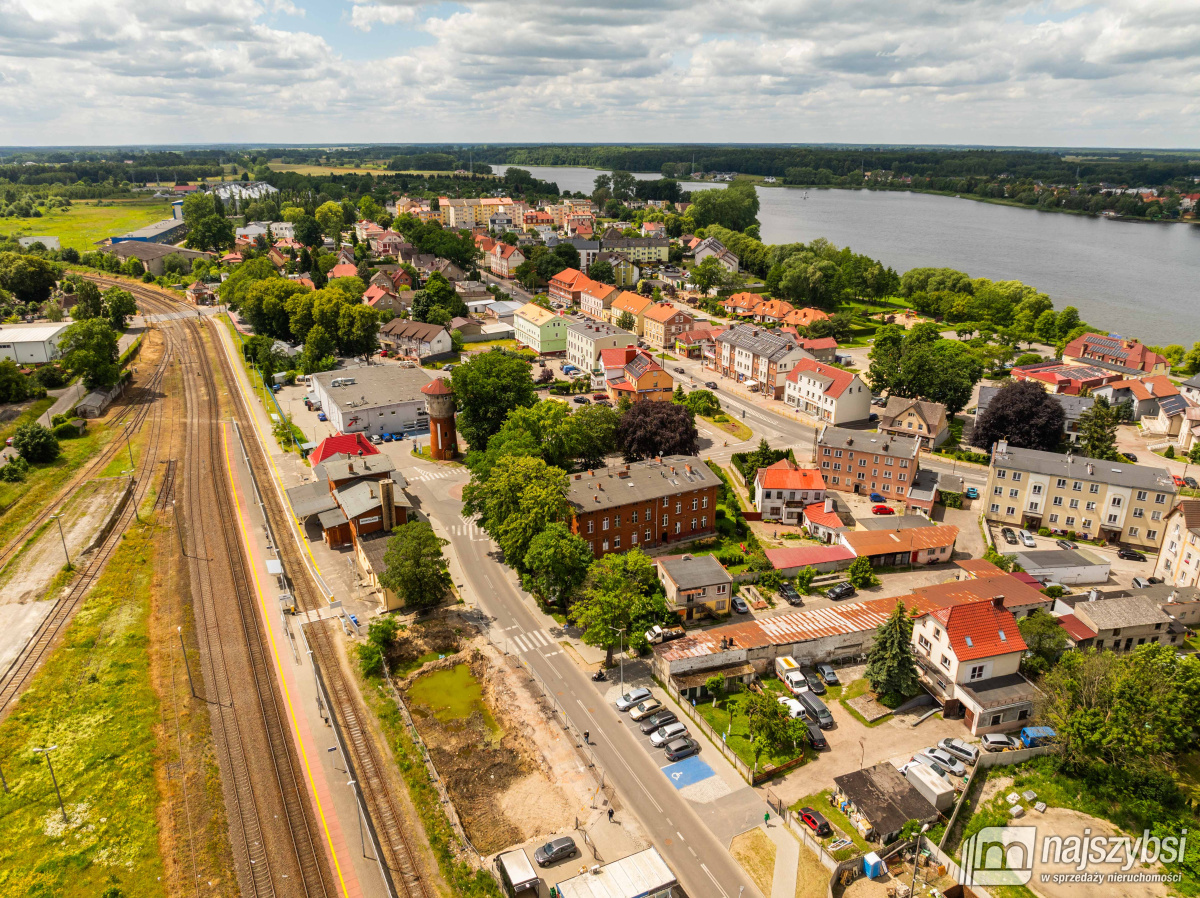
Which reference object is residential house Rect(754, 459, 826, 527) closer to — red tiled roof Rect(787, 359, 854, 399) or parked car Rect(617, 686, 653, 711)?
red tiled roof Rect(787, 359, 854, 399)

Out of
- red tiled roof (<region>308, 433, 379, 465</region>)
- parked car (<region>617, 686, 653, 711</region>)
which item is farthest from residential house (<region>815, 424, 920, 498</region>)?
red tiled roof (<region>308, 433, 379, 465</region>)

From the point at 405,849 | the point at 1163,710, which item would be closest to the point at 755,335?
the point at 1163,710

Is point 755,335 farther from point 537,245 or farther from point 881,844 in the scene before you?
point 537,245

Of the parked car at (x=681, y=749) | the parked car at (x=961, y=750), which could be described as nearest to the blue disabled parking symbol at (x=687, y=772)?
the parked car at (x=681, y=749)

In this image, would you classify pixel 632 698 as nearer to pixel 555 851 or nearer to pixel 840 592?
pixel 555 851

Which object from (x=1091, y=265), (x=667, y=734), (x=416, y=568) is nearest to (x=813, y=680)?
(x=667, y=734)

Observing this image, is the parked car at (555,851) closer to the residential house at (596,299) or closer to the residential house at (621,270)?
the residential house at (596,299)

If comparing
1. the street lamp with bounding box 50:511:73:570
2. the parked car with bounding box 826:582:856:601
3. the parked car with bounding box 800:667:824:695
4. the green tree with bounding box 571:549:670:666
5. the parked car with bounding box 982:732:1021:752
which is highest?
the green tree with bounding box 571:549:670:666
